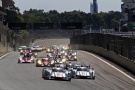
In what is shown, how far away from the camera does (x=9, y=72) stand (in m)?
33.0

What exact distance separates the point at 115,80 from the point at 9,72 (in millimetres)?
7965

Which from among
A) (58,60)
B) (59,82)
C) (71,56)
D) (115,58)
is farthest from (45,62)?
(59,82)

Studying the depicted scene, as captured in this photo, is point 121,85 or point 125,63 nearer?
point 121,85

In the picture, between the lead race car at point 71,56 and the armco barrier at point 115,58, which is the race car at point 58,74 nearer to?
the armco barrier at point 115,58

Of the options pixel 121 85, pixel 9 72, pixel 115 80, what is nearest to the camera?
pixel 121 85

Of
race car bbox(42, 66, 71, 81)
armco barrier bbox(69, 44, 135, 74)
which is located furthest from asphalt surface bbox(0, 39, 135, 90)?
armco barrier bbox(69, 44, 135, 74)

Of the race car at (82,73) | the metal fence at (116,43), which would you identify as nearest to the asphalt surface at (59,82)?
the race car at (82,73)

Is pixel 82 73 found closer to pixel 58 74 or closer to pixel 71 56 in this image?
pixel 58 74

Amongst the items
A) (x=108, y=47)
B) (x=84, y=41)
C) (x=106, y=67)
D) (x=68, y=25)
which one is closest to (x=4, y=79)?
(x=106, y=67)

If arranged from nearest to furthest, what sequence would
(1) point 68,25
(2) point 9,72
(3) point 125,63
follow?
1. (2) point 9,72
2. (3) point 125,63
3. (1) point 68,25

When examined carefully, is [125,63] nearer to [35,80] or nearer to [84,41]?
[35,80]

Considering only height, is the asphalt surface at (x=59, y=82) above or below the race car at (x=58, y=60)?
below

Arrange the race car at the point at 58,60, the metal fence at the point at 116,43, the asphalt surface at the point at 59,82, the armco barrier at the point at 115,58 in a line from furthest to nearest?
the race car at the point at 58,60 → the metal fence at the point at 116,43 → the armco barrier at the point at 115,58 → the asphalt surface at the point at 59,82

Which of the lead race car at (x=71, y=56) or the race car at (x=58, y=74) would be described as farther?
the lead race car at (x=71, y=56)
